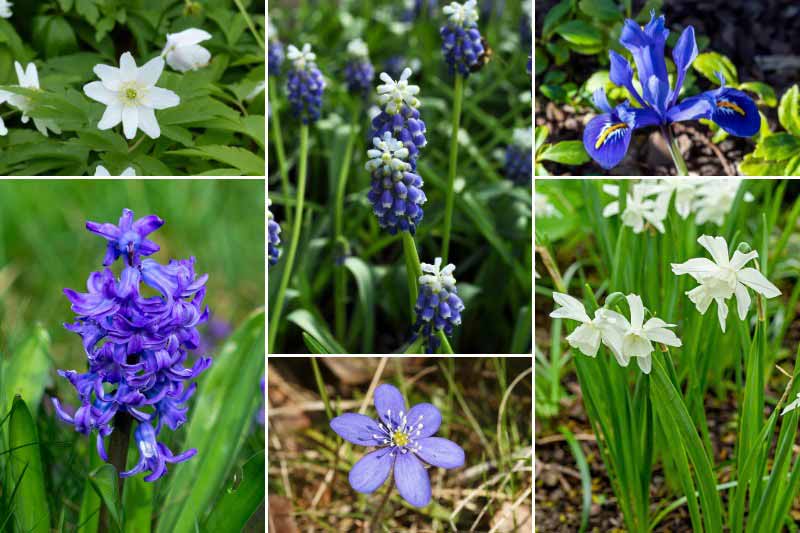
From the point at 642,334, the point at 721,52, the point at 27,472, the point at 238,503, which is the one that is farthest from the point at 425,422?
the point at 721,52

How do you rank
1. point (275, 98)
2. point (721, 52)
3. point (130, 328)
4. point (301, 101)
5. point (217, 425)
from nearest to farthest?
point (130, 328)
point (217, 425)
point (301, 101)
point (721, 52)
point (275, 98)

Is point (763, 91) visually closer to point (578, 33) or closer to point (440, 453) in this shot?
point (578, 33)

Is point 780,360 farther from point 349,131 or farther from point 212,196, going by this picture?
point 212,196

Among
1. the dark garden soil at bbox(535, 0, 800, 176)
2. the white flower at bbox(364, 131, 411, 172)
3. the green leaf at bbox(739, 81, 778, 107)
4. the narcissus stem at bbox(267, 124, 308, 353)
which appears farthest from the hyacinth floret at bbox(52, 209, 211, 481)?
the green leaf at bbox(739, 81, 778, 107)

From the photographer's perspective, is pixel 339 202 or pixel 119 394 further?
pixel 339 202

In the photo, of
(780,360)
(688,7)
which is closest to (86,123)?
(688,7)
